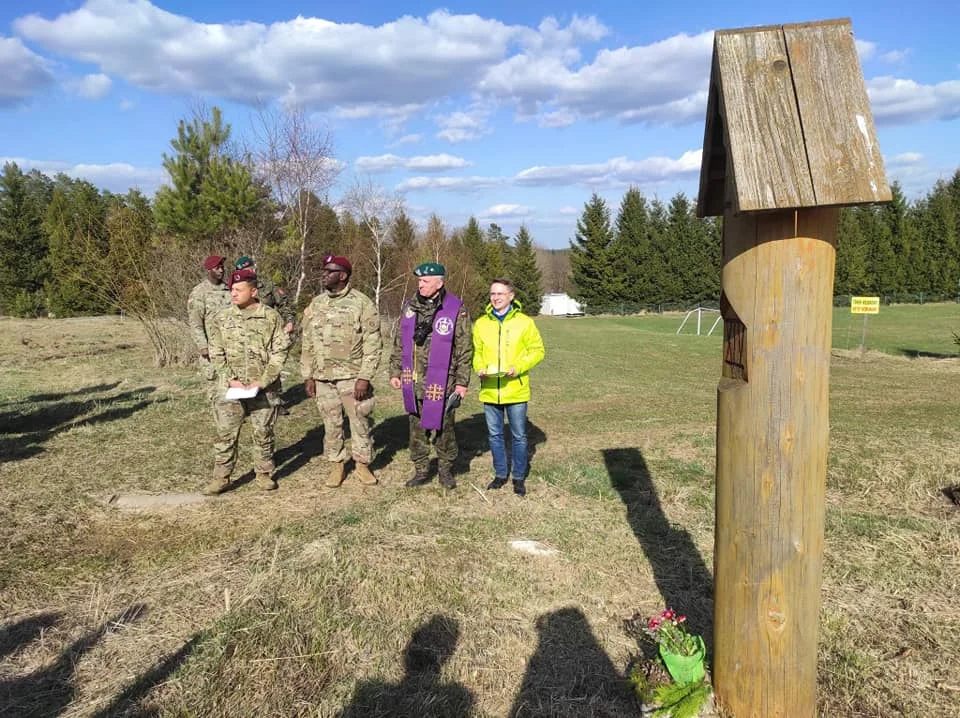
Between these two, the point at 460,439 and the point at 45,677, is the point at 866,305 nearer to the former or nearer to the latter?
the point at 460,439

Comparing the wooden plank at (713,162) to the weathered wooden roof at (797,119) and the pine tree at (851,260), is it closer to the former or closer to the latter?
the weathered wooden roof at (797,119)

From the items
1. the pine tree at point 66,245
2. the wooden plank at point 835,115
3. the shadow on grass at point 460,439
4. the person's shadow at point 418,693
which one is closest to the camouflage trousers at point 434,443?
the shadow on grass at point 460,439

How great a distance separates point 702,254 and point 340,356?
4512 centimetres

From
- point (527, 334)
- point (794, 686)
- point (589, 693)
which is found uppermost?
point (527, 334)

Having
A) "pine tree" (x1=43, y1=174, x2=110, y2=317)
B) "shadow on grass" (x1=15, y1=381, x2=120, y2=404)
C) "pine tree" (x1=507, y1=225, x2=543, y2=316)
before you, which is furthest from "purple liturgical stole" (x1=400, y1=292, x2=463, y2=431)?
"pine tree" (x1=507, y1=225, x2=543, y2=316)

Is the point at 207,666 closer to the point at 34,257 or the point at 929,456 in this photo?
the point at 929,456

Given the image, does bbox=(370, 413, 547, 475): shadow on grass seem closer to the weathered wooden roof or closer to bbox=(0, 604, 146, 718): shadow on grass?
bbox=(0, 604, 146, 718): shadow on grass

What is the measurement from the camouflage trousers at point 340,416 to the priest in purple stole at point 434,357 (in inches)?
15.9

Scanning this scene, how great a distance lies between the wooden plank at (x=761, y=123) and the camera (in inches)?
86.6

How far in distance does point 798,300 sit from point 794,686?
1.45m

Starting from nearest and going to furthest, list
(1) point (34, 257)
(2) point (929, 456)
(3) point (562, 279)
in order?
(2) point (929, 456), (1) point (34, 257), (3) point (562, 279)

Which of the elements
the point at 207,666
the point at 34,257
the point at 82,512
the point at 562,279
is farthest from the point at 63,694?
the point at 562,279

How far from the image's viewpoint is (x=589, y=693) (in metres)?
3.07

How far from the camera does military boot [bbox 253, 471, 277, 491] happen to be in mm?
5961
